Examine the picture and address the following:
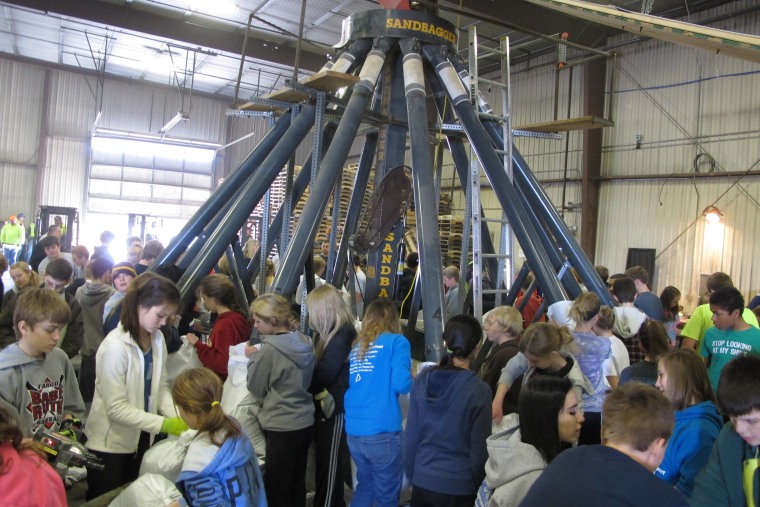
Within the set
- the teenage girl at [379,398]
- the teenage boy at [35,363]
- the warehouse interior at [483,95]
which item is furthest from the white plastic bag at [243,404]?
the warehouse interior at [483,95]

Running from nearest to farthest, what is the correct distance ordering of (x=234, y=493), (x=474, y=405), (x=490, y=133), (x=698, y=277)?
(x=234, y=493) < (x=474, y=405) < (x=490, y=133) < (x=698, y=277)

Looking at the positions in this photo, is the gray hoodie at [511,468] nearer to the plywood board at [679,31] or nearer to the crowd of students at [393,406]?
the crowd of students at [393,406]

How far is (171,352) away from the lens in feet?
15.3

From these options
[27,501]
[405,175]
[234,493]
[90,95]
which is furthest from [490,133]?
[90,95]

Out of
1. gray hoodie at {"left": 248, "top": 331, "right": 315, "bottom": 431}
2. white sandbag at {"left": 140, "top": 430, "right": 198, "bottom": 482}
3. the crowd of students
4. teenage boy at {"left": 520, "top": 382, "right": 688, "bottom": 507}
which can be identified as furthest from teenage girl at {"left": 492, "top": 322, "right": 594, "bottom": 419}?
white sandbag at {"left": 140, "top": 430, "right": 198, "bottom": 482}

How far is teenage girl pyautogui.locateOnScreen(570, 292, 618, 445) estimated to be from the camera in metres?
4.62

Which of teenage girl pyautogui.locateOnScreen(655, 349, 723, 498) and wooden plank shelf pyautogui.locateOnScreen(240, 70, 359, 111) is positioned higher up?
wooden plank shelf pyautogui.locateOnScreen(240, 70, 359, 111)

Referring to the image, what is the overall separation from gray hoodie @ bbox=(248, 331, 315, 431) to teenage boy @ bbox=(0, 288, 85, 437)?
121cm

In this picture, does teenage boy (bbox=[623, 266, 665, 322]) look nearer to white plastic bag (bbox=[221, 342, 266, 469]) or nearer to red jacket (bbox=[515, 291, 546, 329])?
red jacket (bbox=[515, 291, 546, 329])

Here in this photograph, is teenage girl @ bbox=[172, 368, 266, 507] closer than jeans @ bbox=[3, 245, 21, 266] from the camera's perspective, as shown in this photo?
Yes

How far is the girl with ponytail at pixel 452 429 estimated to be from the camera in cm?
359

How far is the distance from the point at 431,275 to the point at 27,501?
4215 mm

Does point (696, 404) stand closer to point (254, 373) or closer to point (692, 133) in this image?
point (254, 373)

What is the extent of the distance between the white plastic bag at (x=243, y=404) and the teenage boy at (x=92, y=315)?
8.11ft
